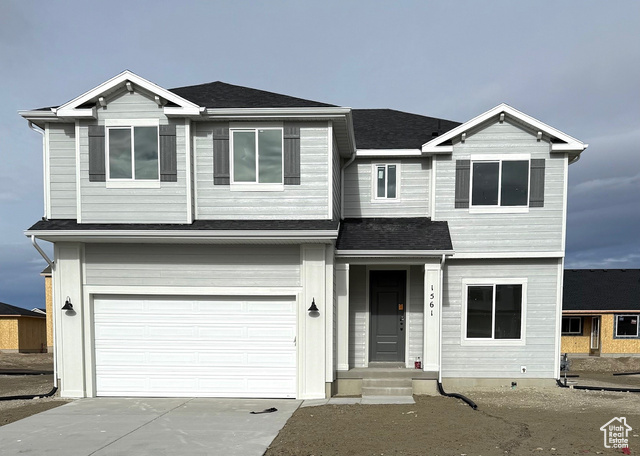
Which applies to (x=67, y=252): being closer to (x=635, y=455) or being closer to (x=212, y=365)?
(x=212, y=365)

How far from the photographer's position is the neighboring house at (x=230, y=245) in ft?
32.8

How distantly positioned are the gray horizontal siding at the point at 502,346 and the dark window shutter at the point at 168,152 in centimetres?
718

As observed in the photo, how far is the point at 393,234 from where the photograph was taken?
11445mm

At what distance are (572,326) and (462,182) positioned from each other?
46.9ft

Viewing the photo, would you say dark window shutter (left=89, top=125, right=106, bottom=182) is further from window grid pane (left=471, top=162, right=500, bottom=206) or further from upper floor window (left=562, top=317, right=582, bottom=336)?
upper floor window (left=562, top=317, right=582, bottom=336)

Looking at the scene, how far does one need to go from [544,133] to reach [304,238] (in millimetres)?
6799

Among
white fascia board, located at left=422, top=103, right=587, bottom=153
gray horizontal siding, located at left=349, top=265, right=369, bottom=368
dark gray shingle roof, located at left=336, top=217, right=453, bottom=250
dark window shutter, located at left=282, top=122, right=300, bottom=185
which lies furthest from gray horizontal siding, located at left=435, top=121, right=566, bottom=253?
dark window shutter, located at left=282, top=122, right=300, bottom=185

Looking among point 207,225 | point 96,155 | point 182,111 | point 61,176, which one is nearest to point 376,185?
point 207,225

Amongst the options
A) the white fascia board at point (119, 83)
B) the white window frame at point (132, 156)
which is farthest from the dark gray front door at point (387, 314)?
the white fascia board at point (119, 83)

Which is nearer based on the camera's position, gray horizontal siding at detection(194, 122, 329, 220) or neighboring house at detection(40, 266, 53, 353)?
gray horizontal siding at detection(194, 122, 329, 220)

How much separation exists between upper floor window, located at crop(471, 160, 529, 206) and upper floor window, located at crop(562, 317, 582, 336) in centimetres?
1305

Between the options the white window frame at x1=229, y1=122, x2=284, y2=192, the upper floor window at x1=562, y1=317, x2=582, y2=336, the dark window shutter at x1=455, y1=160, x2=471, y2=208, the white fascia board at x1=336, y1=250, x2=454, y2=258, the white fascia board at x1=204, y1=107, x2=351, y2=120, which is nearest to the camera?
the white fascia board at x1=204, y1=107, x2=351, y2=120

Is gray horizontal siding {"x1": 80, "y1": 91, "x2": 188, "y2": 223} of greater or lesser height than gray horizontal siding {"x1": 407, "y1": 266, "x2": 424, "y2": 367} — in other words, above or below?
above

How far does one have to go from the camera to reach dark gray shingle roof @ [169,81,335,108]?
33.7ft
